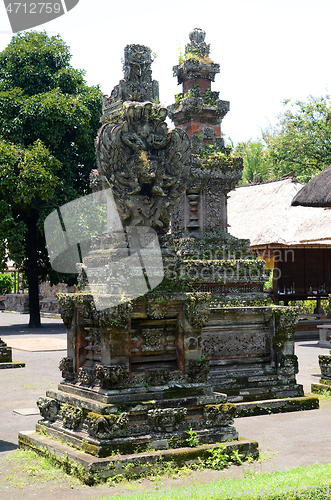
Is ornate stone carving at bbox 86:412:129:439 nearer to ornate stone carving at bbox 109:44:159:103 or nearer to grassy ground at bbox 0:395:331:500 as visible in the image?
grassy ground at bbox 0:395:331:500

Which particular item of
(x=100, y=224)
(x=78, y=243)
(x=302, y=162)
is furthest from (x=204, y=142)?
(x=302, y=162)

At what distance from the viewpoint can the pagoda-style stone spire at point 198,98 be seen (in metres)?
11.1

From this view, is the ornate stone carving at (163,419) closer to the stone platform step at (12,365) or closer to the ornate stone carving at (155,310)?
the ornate stone carving at (155,310)

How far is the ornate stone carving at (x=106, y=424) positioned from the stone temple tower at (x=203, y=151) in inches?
222

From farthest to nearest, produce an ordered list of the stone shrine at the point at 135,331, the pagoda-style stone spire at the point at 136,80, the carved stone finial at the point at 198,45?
the carved stone finial at the point at 198,45 < the pagoda-style stone spire at the point at 136,80 < the stone shrine at the point at 135,331

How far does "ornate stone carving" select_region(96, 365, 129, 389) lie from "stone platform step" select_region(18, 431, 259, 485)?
726 millimetres

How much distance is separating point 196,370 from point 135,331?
84 cm

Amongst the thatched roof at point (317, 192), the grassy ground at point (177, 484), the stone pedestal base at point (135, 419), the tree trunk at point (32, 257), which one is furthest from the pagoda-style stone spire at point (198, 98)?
the tree trunk at point (32, 257)

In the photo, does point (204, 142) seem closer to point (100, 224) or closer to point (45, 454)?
point (45, 454)

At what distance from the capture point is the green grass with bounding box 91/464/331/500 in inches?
176

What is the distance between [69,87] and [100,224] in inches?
262

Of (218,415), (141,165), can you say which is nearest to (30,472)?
(218,415)

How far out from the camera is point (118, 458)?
17.6ft

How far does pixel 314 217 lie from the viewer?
76.5 feet
